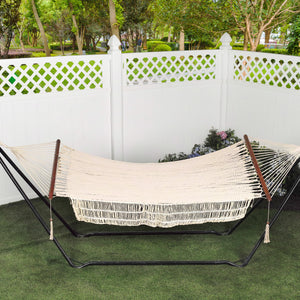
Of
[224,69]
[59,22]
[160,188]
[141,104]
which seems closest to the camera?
[160,188]

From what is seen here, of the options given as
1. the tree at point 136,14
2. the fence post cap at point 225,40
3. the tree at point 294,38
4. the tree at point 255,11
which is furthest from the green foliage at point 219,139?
the tree at point 136,14

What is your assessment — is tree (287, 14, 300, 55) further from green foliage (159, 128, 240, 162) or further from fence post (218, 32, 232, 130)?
green foliage (159, 128, 240, 162)

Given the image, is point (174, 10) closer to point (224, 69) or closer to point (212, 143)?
point (224, 69)

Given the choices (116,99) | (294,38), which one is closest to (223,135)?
(116,99)

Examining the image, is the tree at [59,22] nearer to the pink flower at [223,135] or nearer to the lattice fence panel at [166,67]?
the lattice fence panel at [166,67]

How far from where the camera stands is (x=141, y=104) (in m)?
4.24

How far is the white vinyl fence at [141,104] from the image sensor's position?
12.1 feet

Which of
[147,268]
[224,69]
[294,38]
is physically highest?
[294,38]

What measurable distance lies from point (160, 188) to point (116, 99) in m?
1.39

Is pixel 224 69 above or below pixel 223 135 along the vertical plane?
above

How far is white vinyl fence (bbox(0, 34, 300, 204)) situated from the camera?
12.1 feet

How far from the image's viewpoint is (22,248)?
2.99 metres

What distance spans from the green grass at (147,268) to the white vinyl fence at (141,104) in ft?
2.94

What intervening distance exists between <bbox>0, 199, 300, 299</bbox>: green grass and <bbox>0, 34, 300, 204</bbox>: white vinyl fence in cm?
90
